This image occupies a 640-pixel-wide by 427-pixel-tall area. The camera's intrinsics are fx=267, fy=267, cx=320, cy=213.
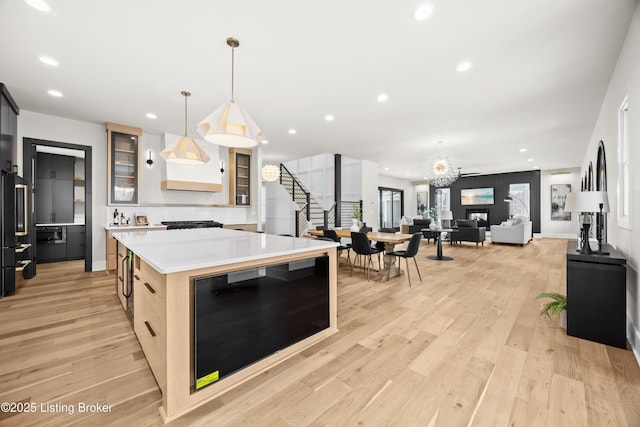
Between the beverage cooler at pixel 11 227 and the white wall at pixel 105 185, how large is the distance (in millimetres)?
958

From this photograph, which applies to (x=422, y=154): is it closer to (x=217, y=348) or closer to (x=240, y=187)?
(x=240, y=187)

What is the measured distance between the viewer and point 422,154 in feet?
26.2

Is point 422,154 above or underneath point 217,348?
above

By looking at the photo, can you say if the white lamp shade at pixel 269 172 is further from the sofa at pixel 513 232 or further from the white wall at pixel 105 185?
the sofa at pixel 513 232

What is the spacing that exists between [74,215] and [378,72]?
23.1 ft

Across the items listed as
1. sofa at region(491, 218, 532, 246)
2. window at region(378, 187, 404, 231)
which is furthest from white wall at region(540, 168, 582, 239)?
window at region(378, 187, 404, 231)

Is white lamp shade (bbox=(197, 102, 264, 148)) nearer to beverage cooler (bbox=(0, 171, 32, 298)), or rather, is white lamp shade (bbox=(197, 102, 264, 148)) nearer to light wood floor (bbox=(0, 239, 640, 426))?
light wood floor (bbox=(0, 239, 640, 426))

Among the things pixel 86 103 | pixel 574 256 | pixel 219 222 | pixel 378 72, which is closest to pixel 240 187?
pixel 219 222

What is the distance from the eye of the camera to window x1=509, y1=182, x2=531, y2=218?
1100 centimetres

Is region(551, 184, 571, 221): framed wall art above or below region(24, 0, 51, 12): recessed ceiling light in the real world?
below

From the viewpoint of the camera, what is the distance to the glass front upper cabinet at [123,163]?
5.05m

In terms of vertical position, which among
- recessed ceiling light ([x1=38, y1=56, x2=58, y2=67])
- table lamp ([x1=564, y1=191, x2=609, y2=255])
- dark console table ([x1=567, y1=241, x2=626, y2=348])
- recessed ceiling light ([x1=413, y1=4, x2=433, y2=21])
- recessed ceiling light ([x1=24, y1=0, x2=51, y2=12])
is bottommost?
dark console table ([x1=567, y1=241, x2=626, y2=348])

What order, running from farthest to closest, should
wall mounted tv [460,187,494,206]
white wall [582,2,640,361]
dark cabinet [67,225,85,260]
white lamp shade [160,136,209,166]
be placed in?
1. wall mounted tv [460,187,494,206]
2. dark cabinet [67,225,85,260]
3. white lamp shade [160,136,209,166]
4. white wall [582,2,640,361]

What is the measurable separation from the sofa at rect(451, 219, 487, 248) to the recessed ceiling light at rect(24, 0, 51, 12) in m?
9.21
